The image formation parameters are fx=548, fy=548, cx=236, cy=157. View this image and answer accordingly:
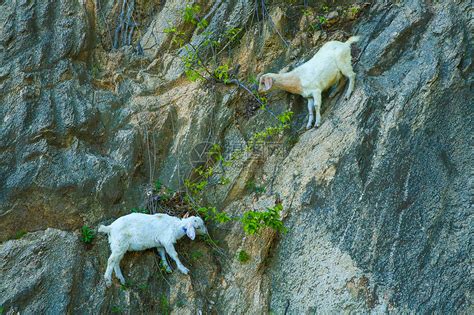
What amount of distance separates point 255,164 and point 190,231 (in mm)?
1466

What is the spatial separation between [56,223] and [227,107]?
2993mm

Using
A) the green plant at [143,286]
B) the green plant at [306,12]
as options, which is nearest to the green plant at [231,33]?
the green plant at [306,12]

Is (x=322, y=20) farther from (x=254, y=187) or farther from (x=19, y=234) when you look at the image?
(x=19, y=234)

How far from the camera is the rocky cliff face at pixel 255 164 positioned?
6.56 meters

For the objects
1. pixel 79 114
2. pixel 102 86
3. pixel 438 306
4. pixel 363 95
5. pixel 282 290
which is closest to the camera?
pixel 438 306

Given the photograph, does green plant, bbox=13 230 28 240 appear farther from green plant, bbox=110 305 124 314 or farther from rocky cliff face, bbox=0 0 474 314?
green plant, bbox=110 305 124 314

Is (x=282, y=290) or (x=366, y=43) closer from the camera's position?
(x=282, y=290)

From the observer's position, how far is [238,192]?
767 centimetres

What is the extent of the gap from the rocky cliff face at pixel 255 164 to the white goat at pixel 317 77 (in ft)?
0.78

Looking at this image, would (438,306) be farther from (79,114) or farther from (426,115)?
(79,114)

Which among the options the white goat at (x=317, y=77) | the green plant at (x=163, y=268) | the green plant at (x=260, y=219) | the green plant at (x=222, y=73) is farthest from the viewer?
the green plant at (x=222, y=73)

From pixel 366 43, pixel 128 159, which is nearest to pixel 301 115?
pixel 366 43

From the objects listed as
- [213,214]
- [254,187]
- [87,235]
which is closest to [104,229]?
[87,235]

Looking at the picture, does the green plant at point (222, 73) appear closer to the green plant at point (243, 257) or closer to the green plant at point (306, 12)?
the green plant at point (306, 12)
